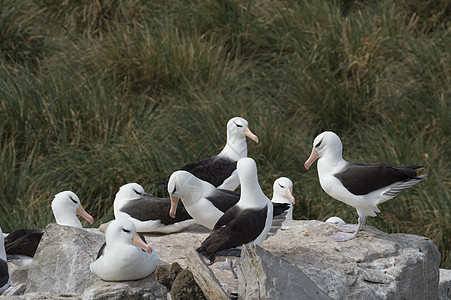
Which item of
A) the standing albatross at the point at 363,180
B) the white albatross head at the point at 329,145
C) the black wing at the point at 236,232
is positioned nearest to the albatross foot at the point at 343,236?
the standing albatross at the point at 363,180

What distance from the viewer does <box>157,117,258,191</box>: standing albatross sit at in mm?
6375

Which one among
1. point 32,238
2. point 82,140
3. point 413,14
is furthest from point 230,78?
point 32,238

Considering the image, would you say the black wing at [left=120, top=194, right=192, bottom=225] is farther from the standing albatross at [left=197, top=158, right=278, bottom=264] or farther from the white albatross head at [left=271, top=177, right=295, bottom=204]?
the white albatross head at [left=271, top=177, right=295, bottom=204]

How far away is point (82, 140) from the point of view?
9.36 metres

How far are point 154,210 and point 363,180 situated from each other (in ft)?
5.31

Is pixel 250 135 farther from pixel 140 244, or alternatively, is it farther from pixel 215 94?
pixel 215 94

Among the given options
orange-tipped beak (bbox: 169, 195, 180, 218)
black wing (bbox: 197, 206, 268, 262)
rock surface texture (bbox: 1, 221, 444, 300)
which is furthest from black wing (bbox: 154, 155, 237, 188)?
black wing (bbox: 197, 206, 268, 262)

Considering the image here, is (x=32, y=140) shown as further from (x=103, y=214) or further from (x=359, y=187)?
(x=359, y=187)

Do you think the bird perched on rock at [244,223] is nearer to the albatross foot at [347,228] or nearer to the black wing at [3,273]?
the albatross foot at [347,228]

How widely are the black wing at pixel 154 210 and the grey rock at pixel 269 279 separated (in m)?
1.42

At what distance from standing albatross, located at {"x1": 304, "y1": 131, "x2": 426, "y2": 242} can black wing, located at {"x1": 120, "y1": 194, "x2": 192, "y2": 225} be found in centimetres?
115

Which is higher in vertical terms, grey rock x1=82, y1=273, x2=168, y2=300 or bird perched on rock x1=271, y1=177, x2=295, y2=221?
grey rock x1=82, y1=273, x2=168, y2=300

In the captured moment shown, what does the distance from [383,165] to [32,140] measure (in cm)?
550

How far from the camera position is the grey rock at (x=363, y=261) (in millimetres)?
4891
